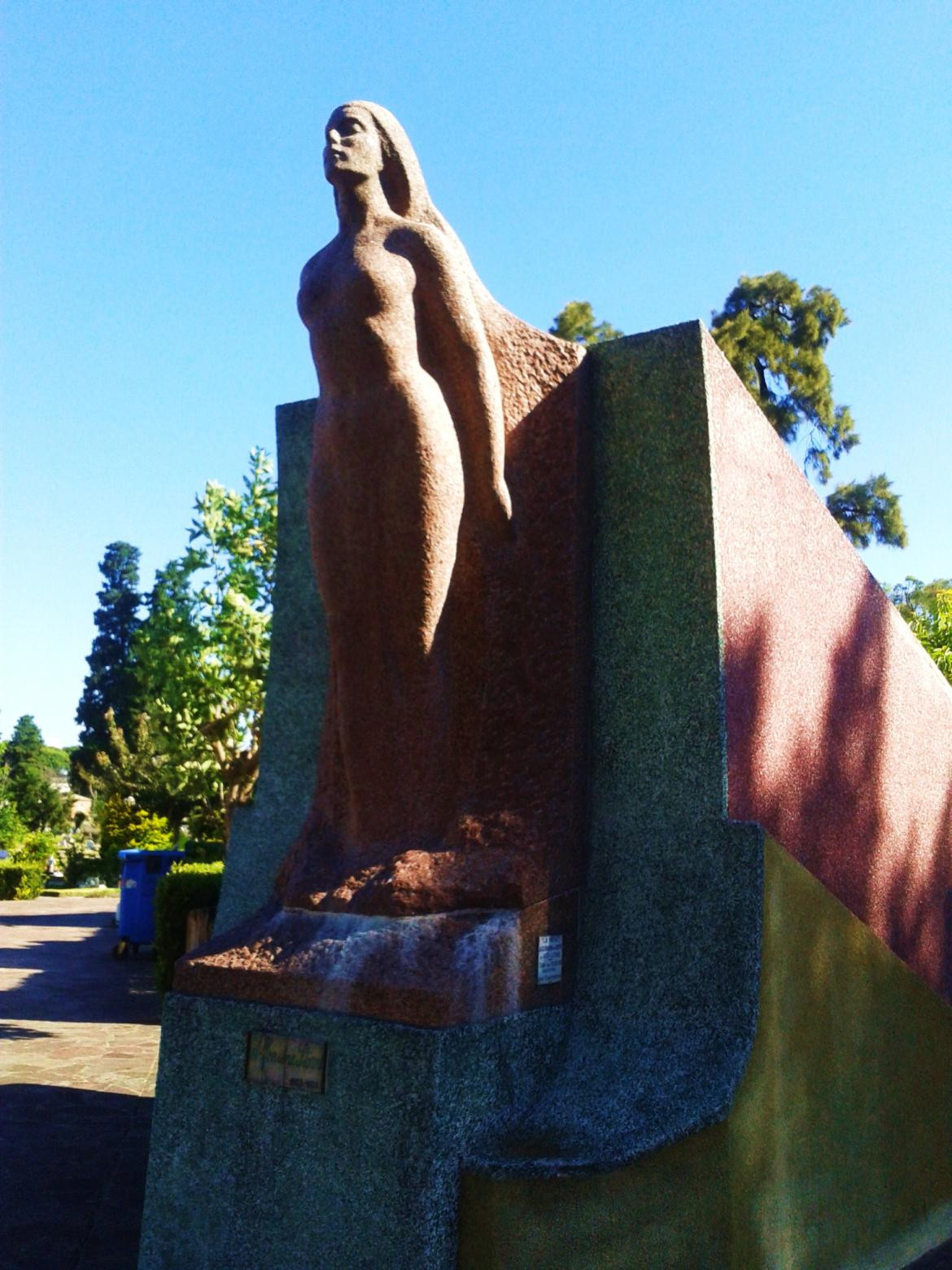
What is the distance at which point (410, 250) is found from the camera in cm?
351

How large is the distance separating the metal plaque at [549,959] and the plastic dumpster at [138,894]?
10.9 metres

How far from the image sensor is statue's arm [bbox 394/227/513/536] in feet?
11.5

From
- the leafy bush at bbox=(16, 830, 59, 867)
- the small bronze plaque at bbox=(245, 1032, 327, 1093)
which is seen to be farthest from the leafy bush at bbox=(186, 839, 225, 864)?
the leafy bush at bbox=(16, 830, 59, 867)

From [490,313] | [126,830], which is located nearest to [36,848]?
[126,830]

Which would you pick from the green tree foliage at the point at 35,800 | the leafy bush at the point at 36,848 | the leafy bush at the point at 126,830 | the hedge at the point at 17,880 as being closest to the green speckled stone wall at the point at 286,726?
the leafy bush at the point at 126,830

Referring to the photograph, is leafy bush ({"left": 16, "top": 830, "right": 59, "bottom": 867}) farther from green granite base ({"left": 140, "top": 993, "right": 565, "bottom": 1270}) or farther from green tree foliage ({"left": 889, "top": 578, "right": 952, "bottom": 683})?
green granite base ({"left": 140, "top": 993, "right": 565, "bottom": 1270})

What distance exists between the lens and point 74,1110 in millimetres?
5770

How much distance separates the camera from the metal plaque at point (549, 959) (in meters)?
3.26

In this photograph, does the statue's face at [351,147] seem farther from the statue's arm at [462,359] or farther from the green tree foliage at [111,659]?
the green tree foliage at [111,659]

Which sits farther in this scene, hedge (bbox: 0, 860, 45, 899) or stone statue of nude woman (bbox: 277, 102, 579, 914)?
hedge (bbox: 0, 860, 45, 899)

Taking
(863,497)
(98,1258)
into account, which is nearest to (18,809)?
(863,497)

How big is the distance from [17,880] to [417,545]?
25.4 m

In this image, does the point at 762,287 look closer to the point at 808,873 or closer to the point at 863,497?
the point at 863,497

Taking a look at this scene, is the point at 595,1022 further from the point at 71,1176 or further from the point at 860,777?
the point at 71,1176
